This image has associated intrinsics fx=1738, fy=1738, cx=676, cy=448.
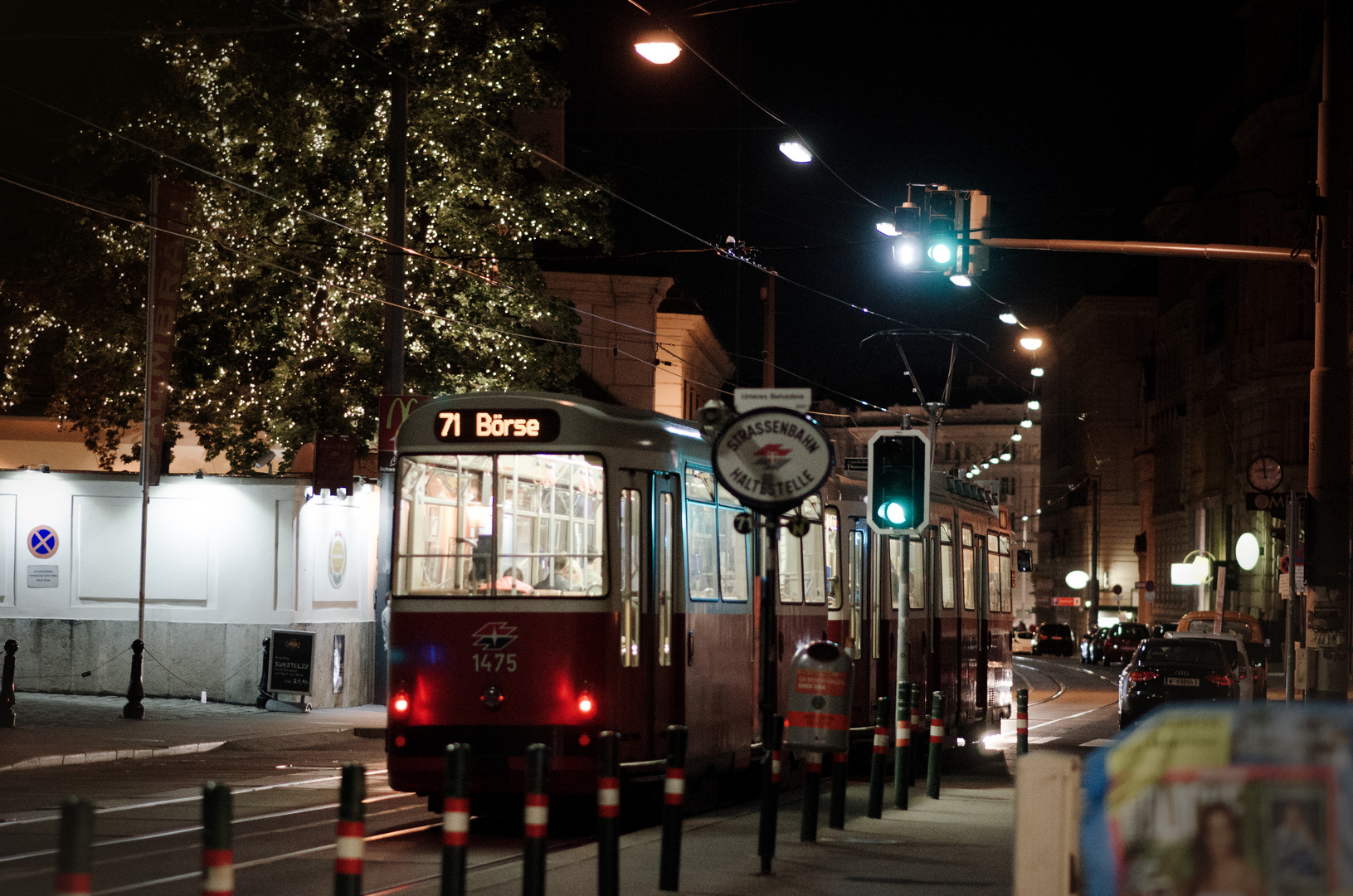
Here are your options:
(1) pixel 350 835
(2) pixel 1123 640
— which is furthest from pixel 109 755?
(2) pixel 1123 640

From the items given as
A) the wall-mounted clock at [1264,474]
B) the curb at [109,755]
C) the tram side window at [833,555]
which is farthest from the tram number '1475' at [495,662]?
the wall-mounted clock at [1264,474]

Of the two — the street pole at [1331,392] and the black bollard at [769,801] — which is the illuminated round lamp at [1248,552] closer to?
the street pole at [1331,392]

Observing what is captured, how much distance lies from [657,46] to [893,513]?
6.57 metres

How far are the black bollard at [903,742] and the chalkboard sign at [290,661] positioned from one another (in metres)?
12.4

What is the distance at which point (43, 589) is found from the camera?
86.7 ft

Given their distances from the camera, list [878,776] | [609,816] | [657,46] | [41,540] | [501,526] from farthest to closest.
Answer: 1. [41,540]
2. [657,46]
3. [878,776]
4. [501,526]
5. [609,816]

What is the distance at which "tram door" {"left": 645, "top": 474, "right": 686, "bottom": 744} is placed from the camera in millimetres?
14242

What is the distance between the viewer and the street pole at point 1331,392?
16.3 meters

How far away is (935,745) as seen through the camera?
16.4m

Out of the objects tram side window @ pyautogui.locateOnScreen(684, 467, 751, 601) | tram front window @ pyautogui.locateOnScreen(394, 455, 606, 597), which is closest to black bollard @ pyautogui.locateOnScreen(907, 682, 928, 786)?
tram side window @ pyautogui.locateOnScreen(684, 467, 751, 601)

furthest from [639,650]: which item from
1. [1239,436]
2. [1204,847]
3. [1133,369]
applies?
[1133,369]

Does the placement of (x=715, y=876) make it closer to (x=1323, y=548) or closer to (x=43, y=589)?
(x=1323, y=548)

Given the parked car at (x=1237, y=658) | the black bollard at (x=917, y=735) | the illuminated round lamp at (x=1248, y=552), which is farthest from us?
the parked car at (x=1237, y=658)

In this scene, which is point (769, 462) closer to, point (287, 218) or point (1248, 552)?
point (1248, 552)
